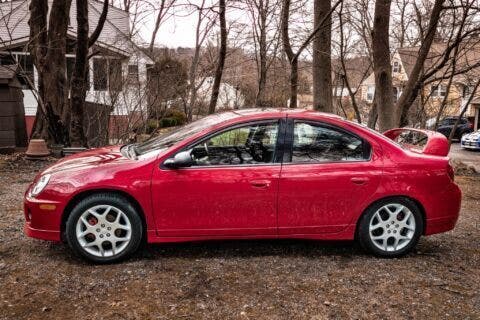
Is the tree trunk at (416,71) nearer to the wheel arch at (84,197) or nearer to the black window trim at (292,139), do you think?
the black window trim at (292,139)

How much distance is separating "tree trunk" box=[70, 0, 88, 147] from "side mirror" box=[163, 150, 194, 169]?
7.22m

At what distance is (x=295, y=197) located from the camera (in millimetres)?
4238

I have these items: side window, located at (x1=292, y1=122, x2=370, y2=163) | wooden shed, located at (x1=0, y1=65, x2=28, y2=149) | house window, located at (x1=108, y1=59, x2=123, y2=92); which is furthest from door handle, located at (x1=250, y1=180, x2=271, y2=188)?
house window, located at (x1=108, y1=59, x2=123, y2=92)

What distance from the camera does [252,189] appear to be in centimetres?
416

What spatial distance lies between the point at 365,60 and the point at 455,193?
1506 centimetres

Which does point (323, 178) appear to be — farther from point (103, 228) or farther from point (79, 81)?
point (79, 81)

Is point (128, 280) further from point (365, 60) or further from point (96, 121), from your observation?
point (365, 60)

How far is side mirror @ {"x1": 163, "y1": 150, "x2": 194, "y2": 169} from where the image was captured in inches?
159

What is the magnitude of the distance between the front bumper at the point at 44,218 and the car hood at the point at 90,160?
35 centimetres

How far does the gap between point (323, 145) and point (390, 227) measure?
106 centimetres

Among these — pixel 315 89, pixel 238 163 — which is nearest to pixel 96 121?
pixel 315 89

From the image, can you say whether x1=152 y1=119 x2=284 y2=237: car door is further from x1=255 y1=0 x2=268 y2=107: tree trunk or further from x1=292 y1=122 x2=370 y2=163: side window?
x1=255 y1=0 x2=268 y2=107: tree trunk

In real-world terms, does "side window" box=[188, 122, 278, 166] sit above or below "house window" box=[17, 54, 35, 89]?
below

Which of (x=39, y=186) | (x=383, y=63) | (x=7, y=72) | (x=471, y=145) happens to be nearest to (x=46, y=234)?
(x=39, y=186)
